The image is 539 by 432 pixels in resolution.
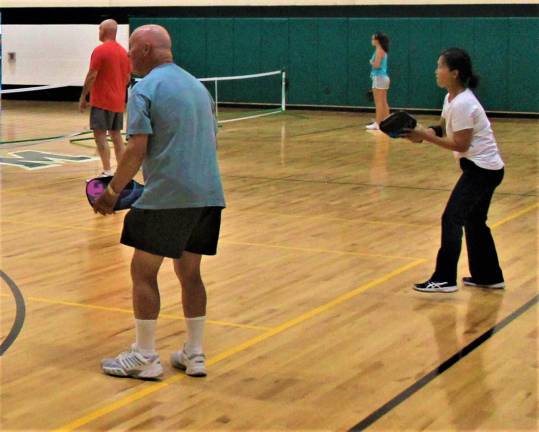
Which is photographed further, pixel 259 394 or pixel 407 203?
pixel 407 203

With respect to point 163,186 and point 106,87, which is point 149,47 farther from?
point 106,87

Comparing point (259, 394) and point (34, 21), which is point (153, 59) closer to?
point (259, 394)

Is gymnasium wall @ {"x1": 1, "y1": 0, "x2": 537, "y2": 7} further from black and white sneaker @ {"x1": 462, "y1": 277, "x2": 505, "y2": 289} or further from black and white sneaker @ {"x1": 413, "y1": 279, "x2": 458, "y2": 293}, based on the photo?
black and white sneaker @ {"x1": 413, "y1": 279, "x2": 458, "y2": 293}

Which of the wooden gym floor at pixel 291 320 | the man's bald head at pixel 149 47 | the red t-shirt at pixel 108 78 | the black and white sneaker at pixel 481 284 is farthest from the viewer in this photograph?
the red t-shirt at pixel 108 78

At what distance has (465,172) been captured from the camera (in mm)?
7602

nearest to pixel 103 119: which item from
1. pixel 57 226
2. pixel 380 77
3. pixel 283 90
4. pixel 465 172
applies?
pixel 57 226

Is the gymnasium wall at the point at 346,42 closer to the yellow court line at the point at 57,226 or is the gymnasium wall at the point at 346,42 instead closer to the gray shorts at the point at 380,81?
the gray shorts at the point at 380,81

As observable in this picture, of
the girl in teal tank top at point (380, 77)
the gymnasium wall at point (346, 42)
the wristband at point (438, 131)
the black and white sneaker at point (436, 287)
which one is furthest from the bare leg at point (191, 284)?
the gymnasium wall at point (346, 42)

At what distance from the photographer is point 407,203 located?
1170 cm

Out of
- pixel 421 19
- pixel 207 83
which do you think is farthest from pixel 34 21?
pixel 421 19

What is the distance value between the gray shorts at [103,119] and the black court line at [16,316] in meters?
4.33

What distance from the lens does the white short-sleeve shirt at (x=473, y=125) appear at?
7.32m

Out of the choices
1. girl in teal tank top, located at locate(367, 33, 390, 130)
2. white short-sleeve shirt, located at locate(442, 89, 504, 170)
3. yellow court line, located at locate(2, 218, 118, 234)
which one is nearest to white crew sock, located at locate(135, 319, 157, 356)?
white short-sleeve shirt, located at locate(442, 89, 504, 170)

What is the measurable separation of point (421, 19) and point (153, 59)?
19336mm
